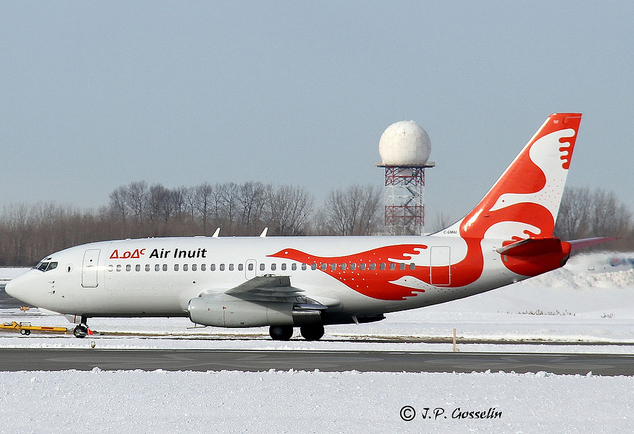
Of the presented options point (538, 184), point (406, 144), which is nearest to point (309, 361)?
point (538, 184)

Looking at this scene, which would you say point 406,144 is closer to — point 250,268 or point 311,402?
point 250,268

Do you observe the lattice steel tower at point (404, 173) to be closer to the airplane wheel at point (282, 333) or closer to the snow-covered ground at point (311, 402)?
the airplane wheel at point (282, 333)

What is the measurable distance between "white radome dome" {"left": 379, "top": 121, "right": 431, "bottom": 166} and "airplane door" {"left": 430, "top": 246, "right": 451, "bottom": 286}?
5099 centimetres

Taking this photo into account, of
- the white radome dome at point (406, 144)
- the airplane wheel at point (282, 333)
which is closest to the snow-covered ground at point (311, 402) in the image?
the airplane wheel at point (282, 333)

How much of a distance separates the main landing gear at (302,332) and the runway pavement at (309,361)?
5061mm

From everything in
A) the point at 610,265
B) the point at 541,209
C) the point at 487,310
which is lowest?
the point at 487,310

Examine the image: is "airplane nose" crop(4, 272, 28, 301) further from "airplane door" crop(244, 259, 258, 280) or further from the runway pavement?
"airplane door" crop(244, 259, 258, 280)

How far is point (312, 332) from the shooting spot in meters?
28.4

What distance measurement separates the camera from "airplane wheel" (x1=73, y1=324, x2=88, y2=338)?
29156 millimetres

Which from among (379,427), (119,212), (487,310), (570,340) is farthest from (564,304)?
(119,212)

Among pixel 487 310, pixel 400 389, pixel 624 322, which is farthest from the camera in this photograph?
pixel 487 310

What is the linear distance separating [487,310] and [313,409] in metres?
32.1

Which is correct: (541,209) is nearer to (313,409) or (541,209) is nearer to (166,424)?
(313,409)

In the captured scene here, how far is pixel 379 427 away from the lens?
36.1 feet
